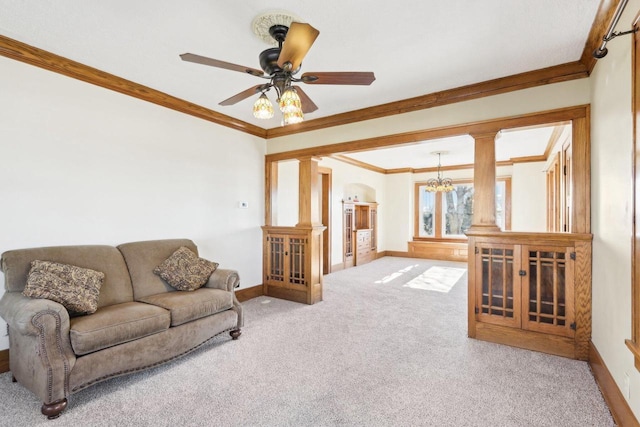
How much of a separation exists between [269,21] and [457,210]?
7.87 metres

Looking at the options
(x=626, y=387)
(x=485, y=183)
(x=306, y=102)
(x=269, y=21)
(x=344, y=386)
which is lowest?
(x=344, y=386)

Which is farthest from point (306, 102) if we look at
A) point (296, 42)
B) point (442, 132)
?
point (442, 132)

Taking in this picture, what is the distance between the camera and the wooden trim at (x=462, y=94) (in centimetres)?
283

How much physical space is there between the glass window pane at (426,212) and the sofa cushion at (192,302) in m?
7.06

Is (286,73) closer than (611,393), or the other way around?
(611,393)

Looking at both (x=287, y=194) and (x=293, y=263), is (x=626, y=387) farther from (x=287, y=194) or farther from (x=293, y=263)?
(x=287, y=194)

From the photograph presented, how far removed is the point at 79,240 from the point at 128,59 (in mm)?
1725

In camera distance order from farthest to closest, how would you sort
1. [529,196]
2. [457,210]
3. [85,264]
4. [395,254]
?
[395,254] < [457,210] < [529,196] < [85,264]

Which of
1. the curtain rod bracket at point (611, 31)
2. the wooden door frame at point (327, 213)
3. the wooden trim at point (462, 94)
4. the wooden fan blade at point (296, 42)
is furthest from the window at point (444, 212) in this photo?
the wooden fan blade at point (296, 42)

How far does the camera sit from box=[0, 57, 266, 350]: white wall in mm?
2604

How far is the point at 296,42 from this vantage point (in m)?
1.77

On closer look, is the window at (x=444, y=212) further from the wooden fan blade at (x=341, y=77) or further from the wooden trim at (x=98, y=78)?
the wooden fan blade at (x=341, y=77)

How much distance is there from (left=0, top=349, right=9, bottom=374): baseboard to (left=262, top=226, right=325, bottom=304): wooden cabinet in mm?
2904

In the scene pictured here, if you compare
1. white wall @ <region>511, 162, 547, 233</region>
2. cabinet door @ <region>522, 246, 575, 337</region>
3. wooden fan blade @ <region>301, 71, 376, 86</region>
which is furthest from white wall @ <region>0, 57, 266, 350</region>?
white wall @ <region>511, 162, 547, 233</region>
